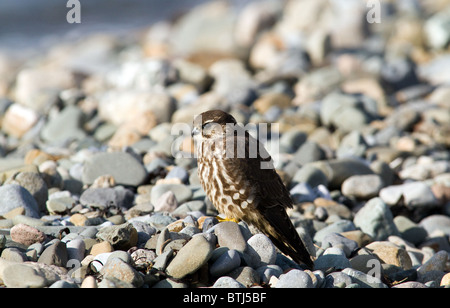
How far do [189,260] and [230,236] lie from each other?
1.56 feet

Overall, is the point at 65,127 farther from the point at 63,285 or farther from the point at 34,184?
the point at 63,285

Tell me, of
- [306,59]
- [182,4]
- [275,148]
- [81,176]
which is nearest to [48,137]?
[81,176]

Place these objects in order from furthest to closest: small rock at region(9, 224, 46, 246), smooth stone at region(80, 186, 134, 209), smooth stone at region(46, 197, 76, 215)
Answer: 1. smooth stone at region(80, 186, 134, 209)
2. smooth stone at region(46, 197, 76, 215)
3. small rock at region(9, 224, 46, 246)

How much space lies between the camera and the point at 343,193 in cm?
654

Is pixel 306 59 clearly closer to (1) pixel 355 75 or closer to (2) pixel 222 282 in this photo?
(1) pixel 355 75

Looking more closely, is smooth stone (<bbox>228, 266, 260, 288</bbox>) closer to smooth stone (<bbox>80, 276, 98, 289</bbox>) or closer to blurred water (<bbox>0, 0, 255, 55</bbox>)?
smooth stone (<bbox>80, 276, 98, 289</bbox>)

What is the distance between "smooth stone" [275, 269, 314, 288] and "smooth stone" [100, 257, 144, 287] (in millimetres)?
893

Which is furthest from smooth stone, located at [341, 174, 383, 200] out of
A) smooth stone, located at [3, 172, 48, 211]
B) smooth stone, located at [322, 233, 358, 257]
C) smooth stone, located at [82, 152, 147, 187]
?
smooth stone, located at [3, 172, 48, 211]

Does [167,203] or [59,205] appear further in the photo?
[167,203]

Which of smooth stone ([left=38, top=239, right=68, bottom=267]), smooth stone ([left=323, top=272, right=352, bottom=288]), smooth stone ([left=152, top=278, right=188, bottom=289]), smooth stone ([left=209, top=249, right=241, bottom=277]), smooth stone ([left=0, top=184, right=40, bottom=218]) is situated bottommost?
smooth stone ([left=323, top=272, right=352, bottom=288])

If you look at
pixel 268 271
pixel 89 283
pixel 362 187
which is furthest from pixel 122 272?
pixel 362 187

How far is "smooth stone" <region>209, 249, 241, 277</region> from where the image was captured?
3.83m

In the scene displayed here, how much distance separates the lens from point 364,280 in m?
4.00

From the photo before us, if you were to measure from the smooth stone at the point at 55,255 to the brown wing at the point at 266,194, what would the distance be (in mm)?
1426
